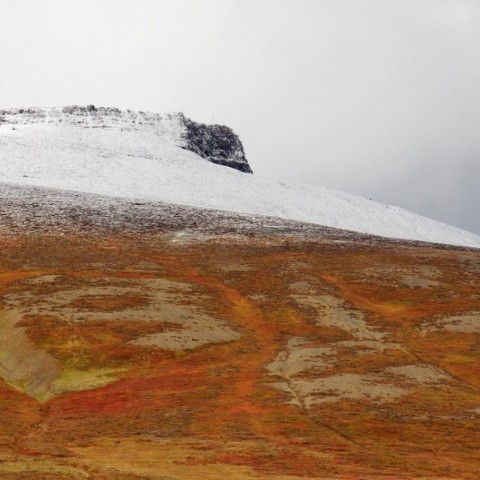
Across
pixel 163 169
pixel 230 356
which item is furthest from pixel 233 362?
pixel 163 169

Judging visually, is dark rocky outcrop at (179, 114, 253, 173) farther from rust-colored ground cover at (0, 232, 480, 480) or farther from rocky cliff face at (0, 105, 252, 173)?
rust-colored ground cover at (0, 232, 480, 480)

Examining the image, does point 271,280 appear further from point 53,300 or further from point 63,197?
point 63,197

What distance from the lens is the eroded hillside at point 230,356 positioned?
84.7 feet

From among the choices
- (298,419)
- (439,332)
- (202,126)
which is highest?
(202,126)

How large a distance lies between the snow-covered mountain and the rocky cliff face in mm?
173

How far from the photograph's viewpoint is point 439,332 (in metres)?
48.4

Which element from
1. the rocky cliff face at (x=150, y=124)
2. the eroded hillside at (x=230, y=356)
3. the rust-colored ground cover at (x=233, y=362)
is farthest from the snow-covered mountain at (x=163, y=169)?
the rust-colored ground cover at (x=233, y=362)

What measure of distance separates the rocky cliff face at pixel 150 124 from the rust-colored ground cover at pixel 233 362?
62948 millimetres

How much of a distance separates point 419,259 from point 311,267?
11213 millimetres

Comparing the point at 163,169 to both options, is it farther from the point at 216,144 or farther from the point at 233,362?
the point at 233,362

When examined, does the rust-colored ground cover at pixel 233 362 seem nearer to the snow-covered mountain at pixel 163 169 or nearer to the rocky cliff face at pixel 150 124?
the snow-covered mountain at pixel 163 169

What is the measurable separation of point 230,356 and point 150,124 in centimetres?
9709

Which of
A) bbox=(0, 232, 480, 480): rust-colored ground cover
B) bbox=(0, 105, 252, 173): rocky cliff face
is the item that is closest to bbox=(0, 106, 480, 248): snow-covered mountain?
bbox=(0, 105, 252, 173): rocky cliff face

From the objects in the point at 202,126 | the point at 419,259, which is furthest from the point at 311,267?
the point at 202,126
